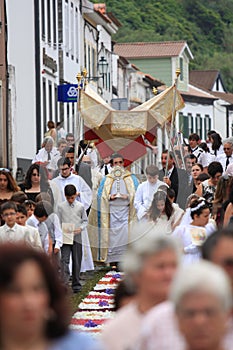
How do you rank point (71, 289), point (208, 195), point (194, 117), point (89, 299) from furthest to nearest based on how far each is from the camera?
1. point (194, 117)
2. point (208, 195)
3. point (71, 289)
4. point (89, 299)

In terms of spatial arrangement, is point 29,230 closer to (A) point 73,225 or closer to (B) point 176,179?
(A) point 73,225

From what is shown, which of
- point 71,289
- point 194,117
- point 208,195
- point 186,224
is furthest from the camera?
point 194,117

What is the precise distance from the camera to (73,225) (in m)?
18.5

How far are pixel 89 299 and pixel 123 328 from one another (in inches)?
423

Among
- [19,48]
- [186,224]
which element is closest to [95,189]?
[186,224]

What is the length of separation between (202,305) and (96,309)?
10217 millimetres

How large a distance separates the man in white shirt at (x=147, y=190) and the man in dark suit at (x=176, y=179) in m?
0.24

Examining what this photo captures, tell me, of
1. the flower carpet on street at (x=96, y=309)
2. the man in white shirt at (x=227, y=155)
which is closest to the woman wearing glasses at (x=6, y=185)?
the flower carpet on street at (x=96, y=309)

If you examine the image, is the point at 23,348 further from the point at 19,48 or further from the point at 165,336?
the point at 19,48

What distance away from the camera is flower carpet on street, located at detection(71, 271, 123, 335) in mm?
13109

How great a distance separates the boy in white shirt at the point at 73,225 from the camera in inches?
712

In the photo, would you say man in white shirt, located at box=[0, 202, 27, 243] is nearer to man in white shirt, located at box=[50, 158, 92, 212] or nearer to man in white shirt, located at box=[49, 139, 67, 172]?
man in white shirt, located at box=[50, 158, 92, 212]

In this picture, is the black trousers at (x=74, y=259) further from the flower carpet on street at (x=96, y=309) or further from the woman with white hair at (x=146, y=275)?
the woman with white hair at (x=146, y=275)

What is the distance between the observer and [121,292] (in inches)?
264
